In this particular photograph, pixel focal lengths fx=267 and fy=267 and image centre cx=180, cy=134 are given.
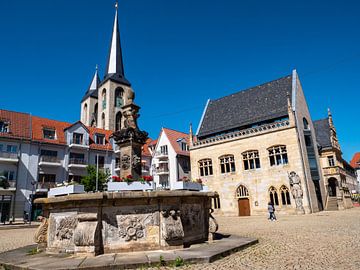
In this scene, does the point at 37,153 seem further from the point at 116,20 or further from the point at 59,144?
the point at 116,20

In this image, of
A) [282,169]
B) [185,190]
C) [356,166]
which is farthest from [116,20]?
[356,166]

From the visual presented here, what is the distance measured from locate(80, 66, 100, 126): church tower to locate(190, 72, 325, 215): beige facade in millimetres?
39142

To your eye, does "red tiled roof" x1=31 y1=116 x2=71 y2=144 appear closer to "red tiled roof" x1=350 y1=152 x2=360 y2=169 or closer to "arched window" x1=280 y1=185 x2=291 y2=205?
"arched window" x1=280 y1=185 x2=291 y2=205

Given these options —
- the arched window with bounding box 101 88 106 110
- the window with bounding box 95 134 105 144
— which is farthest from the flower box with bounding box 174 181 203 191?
the arched window with bounding box 101 88 106 110

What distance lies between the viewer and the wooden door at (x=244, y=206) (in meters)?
31.5

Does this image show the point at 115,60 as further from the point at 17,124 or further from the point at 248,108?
the point at 248,108

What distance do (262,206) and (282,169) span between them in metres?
4.74

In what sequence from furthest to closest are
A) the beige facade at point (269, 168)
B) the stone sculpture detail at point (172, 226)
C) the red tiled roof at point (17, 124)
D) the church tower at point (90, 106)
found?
the church tower at point (90, 106) → the red tiled roof at point (17, 124) → the beige facade at point (269, 168) → the stone sculpture detail at point (172, 226)

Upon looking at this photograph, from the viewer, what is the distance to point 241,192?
3225 centimetres

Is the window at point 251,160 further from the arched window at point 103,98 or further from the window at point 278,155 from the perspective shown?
the arched window at point 103,98

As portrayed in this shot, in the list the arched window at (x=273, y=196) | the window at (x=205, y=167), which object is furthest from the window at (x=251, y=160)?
the window at (x=205, y=167)

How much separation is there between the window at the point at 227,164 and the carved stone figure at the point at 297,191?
25.0 feet

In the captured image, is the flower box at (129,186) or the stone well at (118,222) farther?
the flower box at (129,186)

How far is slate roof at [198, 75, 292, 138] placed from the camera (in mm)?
32875
